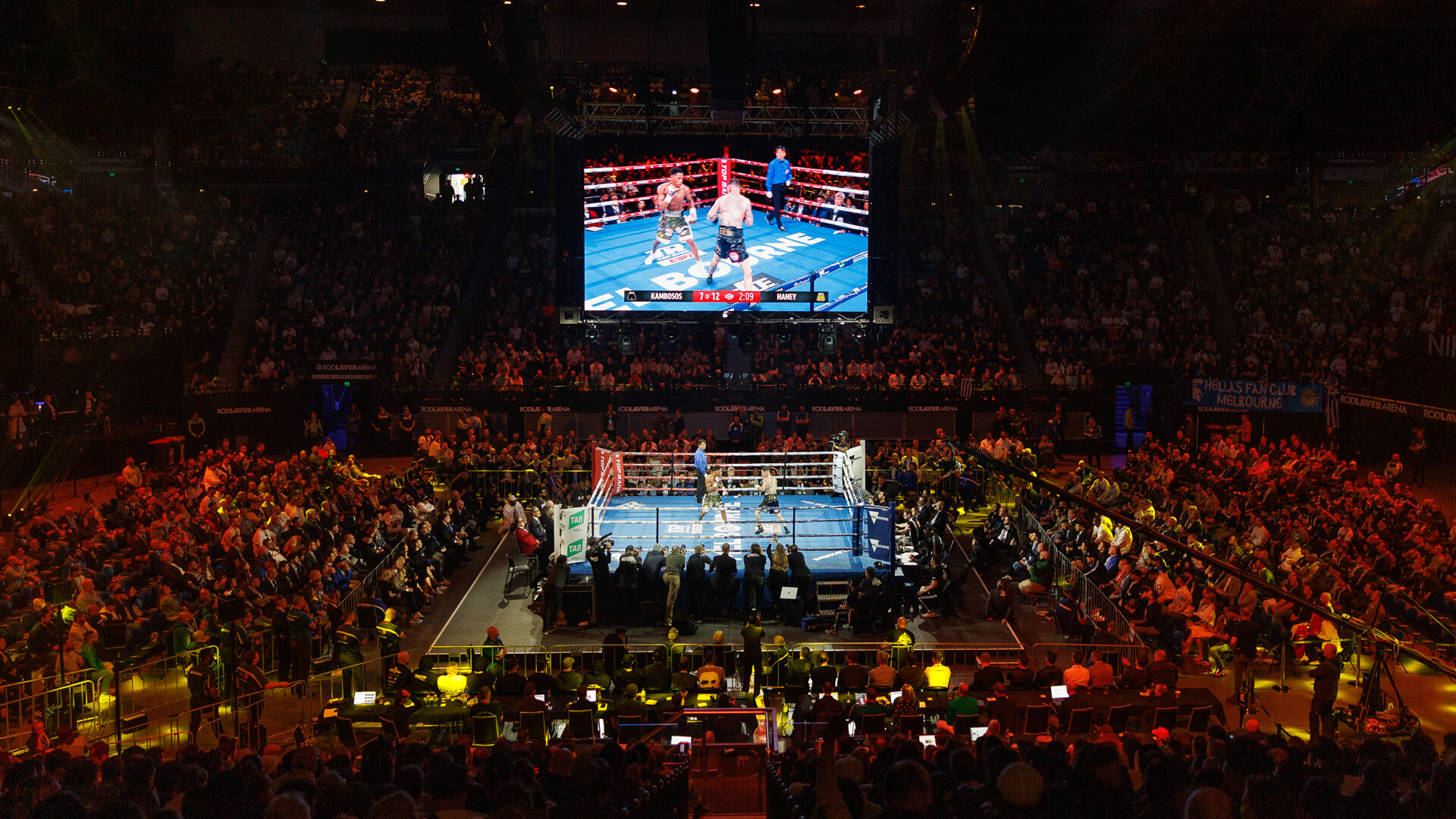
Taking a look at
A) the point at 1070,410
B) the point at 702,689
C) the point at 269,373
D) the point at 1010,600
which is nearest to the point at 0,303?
the point at 269,373

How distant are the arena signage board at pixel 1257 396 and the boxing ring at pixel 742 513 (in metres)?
10.9

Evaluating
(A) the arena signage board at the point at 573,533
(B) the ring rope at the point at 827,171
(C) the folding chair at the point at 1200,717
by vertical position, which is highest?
(B) the ring rope at the point at 827,171

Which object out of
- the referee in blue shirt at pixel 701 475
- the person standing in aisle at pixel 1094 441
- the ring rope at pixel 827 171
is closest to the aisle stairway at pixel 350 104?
the ring rope at pixel 827 171

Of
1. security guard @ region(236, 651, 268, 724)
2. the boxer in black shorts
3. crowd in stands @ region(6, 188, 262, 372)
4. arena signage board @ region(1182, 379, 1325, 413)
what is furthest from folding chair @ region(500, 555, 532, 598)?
arena signage board @ region(1182, 379, 1325, 413)

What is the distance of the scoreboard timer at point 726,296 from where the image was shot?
24000 millimetres

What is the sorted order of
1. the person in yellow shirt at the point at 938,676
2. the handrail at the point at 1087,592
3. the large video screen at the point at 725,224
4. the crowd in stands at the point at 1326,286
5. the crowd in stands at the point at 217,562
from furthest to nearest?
1. the crowd in stands at the point at 1326,286
2. the large video screen at the point at 725,224
3. the handrail at the point at 1087,592
4. the crowd in stands at the point at 217,562
5. the person in yellow shirt at the point at 938,676

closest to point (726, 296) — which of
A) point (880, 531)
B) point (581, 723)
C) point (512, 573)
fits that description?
point (512, 573)

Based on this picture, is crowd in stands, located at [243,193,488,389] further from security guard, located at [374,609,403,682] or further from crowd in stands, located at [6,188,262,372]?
security guard, located at [374,609,403,682]

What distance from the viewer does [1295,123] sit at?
3212cm

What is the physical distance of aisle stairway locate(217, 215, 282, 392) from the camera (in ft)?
93.1

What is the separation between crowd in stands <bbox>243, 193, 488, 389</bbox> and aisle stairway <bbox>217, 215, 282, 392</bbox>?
37cm

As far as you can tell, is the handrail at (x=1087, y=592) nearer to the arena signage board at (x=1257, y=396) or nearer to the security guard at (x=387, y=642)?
the arena signage board at (x=1257, y=396)

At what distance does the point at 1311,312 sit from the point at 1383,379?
4.07 metres

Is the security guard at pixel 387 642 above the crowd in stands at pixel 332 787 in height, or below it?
below
